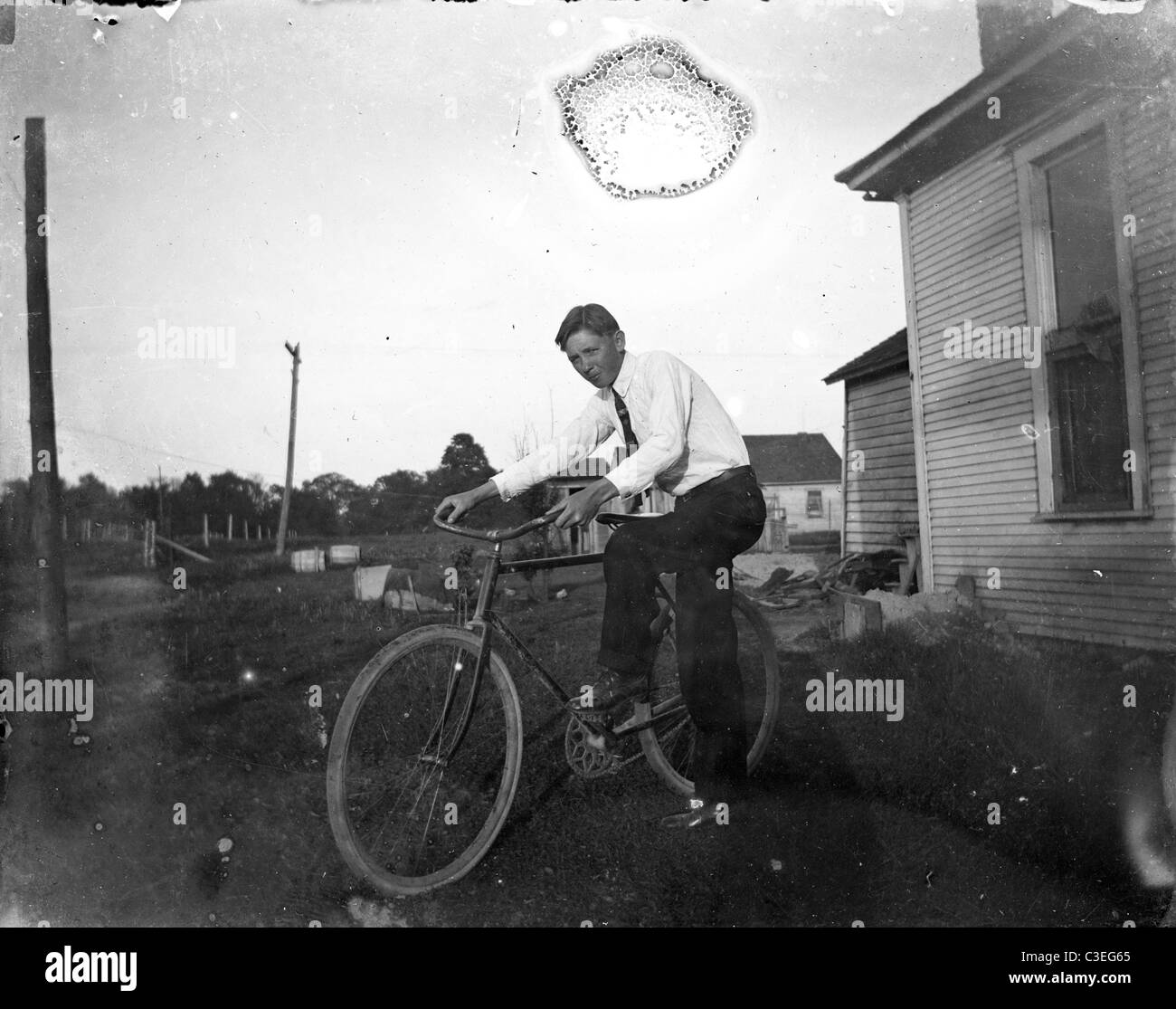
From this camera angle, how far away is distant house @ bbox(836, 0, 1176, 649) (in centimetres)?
267

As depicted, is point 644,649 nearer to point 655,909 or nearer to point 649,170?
point 655,909

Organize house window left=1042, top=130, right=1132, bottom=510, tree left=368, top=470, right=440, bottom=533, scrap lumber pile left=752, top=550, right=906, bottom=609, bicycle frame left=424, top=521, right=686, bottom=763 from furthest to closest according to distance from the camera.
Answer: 1. scrap lumber pile left=752, top=550, right=906, bottom=609
2. house window left=1042, top=130, right=1132, bottom=510
3. tree left=368, top=470, right=440, bottom=533
4. bicycle frame left=424, top=521, right=686, bottom=763

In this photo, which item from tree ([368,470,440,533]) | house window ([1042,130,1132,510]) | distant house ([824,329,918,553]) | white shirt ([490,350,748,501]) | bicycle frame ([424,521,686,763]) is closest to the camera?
bicycle frame ([424,521,686,763])

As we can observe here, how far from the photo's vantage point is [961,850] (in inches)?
90.4

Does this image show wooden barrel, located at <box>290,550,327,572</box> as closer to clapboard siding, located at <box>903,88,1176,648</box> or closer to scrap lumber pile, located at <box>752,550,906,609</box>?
scrap lumber pile, located at <box>752,550,906,609</box>

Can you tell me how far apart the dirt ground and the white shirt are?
0.48m

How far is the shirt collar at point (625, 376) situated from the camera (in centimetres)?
247

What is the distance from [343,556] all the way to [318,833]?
99 centimetres

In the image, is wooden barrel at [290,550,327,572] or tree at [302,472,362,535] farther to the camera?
wooden barrel at [290,550,327,572]

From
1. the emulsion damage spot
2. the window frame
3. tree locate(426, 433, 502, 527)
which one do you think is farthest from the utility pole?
the window frame

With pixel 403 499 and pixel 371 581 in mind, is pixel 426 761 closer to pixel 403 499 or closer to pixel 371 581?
pixel 371 581

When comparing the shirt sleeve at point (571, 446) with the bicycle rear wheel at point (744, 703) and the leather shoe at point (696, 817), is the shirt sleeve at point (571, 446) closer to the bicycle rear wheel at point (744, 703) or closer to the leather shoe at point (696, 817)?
the bicycle rear wheel at point (744, 703)

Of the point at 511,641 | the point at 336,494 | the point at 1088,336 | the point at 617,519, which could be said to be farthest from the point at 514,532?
the point at 1088,336
